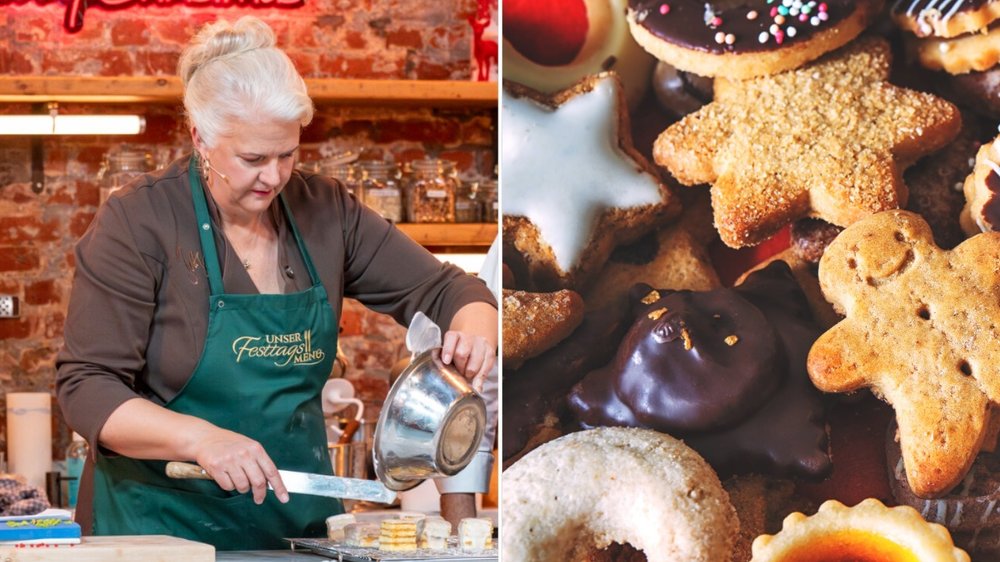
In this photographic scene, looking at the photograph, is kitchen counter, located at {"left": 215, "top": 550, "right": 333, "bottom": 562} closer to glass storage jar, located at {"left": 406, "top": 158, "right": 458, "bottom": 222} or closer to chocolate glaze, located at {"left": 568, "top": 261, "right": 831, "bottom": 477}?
chocolate glaze, located at {"left": 568, "top": 261, "right": 831, "bottom": 477}

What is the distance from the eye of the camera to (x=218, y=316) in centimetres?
194

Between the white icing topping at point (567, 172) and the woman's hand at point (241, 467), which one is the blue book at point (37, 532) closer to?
the woman's hand at point (241, 467)

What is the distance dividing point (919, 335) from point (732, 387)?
18cm

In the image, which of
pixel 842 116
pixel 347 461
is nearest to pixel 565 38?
pixel 842 116

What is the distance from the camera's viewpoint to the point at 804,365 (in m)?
1.22

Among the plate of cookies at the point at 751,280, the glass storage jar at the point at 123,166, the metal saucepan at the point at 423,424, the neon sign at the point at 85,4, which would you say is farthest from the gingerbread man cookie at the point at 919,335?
the neon sign at the point at 85,4

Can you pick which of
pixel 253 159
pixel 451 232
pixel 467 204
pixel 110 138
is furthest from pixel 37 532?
pixel 110 138

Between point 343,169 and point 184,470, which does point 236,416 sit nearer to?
point 184,470

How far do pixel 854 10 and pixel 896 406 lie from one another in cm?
38

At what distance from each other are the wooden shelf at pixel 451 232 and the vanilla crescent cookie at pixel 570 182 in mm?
2441

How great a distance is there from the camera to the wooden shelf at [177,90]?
365cm

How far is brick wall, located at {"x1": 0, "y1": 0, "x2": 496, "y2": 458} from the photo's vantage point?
3.93m

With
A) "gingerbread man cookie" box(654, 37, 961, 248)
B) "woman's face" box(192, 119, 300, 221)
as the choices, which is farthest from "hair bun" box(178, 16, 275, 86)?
"gingerbread man cookie" box(654, 37, 961, 248)

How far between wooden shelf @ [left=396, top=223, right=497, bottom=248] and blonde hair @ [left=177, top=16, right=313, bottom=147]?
171 centimetres
